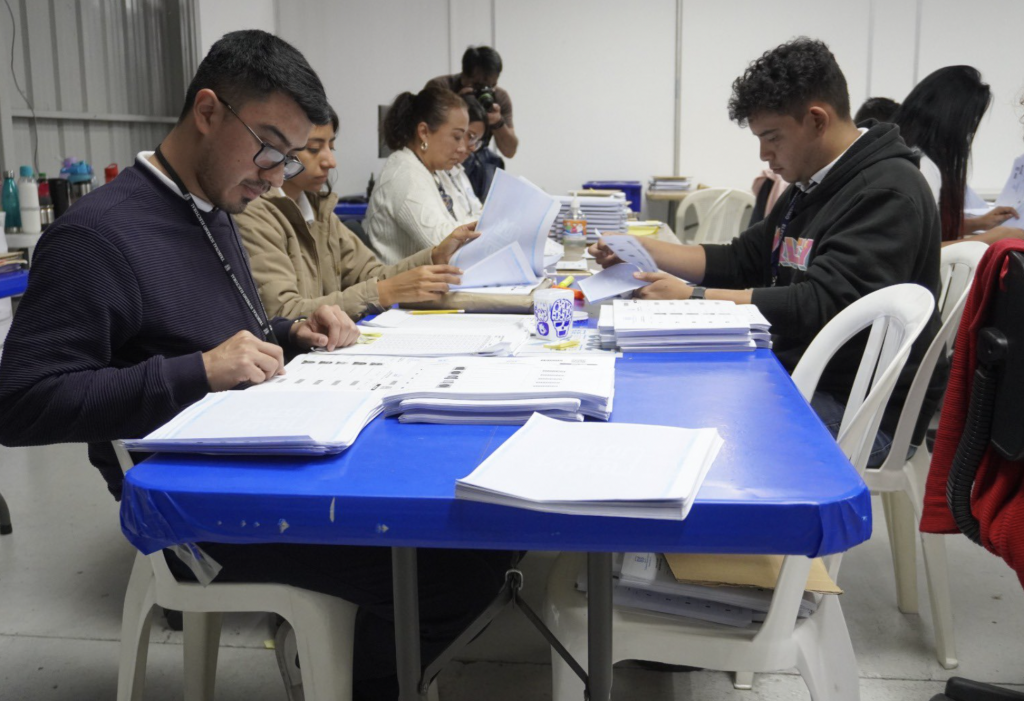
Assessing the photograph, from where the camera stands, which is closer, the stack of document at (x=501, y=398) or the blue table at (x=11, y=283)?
the stack of document at (x=501, y=398)

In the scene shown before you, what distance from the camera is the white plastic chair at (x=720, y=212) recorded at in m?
5.36

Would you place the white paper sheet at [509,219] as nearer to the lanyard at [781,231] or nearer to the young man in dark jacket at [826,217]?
the young man in dark jacket at [826,217]

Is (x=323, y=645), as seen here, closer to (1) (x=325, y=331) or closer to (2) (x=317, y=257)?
(1) (x=325, y=331)

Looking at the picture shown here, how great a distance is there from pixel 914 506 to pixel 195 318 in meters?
1.43

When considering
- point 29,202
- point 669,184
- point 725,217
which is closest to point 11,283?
point 29,202

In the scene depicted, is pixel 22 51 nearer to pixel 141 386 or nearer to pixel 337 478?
pixel 141 386

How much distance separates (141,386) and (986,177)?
22.0ft

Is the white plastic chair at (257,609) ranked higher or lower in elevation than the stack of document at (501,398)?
lower

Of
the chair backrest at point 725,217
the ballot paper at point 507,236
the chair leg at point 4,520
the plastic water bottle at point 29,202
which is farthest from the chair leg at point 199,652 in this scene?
the chair backrest at point 725,217

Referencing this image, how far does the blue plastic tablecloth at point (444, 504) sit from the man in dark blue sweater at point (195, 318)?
28cm

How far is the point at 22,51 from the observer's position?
4613 mm

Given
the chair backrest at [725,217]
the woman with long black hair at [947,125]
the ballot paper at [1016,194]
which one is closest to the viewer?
the woman with long black hair at [947,125]

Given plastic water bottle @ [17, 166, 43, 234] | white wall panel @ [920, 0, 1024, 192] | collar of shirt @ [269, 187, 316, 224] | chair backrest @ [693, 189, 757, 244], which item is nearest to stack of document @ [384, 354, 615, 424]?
collar of shirt @ [269, 187, 316, 224]

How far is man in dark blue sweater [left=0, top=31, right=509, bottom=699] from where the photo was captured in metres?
1.21
